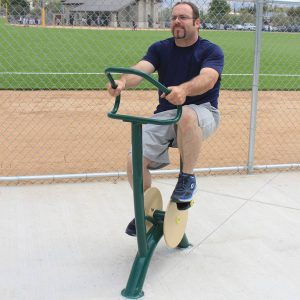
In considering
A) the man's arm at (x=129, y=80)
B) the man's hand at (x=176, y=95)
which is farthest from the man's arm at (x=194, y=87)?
the man's arm at (x=129, y=80)

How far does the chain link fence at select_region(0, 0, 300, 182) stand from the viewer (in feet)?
20.4

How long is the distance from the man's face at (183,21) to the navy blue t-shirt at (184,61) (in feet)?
0.46

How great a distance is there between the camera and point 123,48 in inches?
922

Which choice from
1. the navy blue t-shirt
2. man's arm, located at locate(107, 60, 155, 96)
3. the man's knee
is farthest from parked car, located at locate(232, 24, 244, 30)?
the man's knee

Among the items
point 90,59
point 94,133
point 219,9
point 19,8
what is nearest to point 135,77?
point 219,9

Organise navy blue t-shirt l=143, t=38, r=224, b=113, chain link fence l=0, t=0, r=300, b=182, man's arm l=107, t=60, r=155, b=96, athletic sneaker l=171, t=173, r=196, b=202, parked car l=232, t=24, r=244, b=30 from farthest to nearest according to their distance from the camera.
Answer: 1. parked car l=232, t=24, r=244, b=30
2. chain link fence l=0, t=0, r=300, b=182
3. navy blue t-shirt l=143, t=38, r=224, b=113
4. athletic sneaker l=171, t=173, r=196, b=202
5. man's arm l=107, t=60, r=155, b=96

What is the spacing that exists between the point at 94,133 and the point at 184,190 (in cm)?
498

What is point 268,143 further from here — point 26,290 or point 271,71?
point 271,71

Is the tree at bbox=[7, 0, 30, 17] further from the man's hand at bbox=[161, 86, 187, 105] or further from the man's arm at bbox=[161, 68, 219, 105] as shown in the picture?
the man's hand at bbox=[161, 86, 187, 105]

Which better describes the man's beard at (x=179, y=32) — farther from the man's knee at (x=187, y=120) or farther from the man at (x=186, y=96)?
the man's knee at (x=187, y=120)

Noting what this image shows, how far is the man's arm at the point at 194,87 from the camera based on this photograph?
2.98 meters

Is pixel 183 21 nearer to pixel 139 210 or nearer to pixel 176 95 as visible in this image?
pixel 176 95

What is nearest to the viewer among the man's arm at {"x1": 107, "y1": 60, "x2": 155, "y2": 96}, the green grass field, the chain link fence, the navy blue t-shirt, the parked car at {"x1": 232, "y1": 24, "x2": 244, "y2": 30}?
the man's arm at {"x1": 107, "y1": 60, "x2": 155, "y2": 96}

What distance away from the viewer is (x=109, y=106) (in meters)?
10.5
